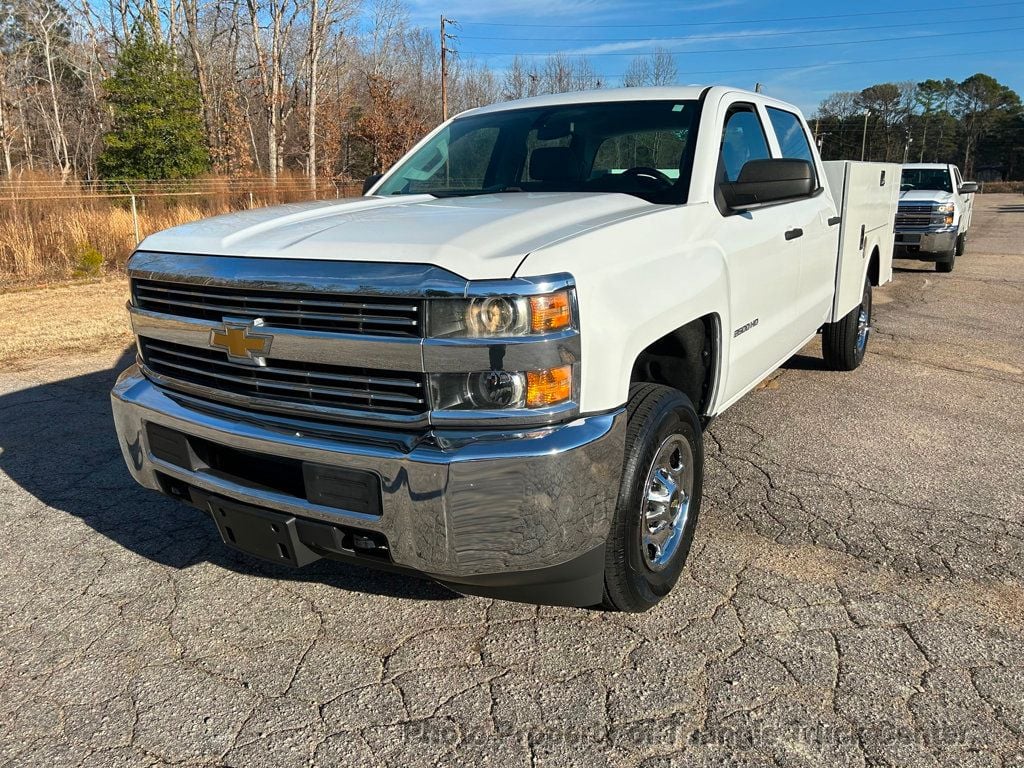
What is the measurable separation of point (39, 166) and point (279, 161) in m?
11.7

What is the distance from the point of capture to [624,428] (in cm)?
237

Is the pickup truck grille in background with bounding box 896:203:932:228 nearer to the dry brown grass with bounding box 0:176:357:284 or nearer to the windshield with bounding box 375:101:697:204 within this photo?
the windshield with bounding box 375:101:697:204

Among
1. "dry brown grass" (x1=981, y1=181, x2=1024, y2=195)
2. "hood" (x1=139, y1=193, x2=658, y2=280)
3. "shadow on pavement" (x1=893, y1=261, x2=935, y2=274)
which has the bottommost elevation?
"dry brown grass" (x1=981, y1=181, x2=1024, y2=195)

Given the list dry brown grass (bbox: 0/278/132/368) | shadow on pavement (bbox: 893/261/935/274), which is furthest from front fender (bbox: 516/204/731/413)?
shadow on pavement (bbox: 893/261/935/274)

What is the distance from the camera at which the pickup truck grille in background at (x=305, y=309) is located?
7.12ft

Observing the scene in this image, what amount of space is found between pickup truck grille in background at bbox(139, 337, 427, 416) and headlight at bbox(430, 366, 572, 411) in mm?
59

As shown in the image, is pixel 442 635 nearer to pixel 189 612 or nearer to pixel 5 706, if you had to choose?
pixel 189 612

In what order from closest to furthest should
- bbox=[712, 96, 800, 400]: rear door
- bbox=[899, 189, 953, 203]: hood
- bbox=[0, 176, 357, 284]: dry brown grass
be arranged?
1. bbox=[712, 96, 800, 400]: rear door
2. bbox=[0, 176, 357, 284]: dry brown grass
3. bbox=[899, 189, 953, 203]: hood

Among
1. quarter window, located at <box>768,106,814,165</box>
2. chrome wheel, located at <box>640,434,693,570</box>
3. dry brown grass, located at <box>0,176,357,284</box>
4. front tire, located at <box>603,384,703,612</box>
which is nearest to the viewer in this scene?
front tire, located at <box>603,384,703,612</box>

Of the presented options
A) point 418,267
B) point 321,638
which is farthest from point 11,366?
point 418,267

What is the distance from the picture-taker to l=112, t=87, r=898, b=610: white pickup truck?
2141mm

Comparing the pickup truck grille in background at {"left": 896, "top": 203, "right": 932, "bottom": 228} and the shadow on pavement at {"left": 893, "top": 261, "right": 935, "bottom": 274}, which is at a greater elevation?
the pickup truck grille in background at {"left": 896, "top": 203, "right": 932, "bottom": 228}

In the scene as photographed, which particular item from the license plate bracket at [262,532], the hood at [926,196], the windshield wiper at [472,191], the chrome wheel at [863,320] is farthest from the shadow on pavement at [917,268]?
the license plate bracket at [262,532]

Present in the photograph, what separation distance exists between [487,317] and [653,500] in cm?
104
